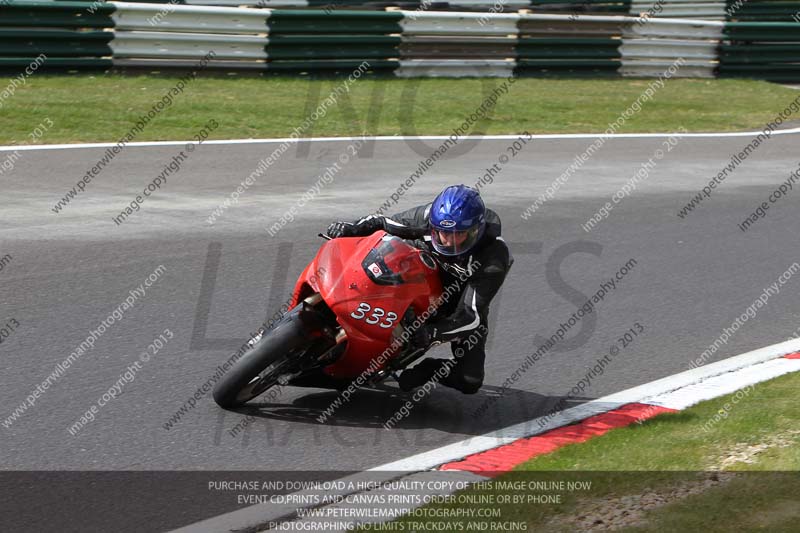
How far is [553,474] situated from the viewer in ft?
18.8

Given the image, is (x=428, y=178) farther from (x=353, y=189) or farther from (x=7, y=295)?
(x=7, y=295)

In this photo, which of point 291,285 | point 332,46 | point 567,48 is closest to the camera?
point 291,285

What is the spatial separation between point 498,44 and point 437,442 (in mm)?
15562

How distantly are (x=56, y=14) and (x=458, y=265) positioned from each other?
12382 millimetres

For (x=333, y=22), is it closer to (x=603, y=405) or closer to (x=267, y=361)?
(x=603, y=405)

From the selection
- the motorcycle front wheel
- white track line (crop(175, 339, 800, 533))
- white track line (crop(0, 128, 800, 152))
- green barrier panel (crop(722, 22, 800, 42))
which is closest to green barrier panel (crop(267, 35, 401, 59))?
white track line (crop(0, 128, 800, 152))

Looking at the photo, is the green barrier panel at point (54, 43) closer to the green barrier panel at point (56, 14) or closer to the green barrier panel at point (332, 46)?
the green barrier panel at point (56, 14)

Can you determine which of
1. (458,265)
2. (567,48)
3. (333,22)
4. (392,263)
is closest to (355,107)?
(333,22)

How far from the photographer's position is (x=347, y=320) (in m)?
6.36

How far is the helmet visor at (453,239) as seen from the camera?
641 centimetres

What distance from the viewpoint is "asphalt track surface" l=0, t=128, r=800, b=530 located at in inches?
246

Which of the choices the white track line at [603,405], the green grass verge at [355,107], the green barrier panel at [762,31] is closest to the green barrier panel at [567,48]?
the green grass verge at [355,107]

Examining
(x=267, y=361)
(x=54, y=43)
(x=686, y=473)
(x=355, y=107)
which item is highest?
(x=267, y=361)

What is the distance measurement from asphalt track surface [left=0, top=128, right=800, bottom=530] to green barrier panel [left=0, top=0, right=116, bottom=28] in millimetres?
4139
